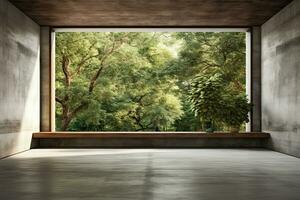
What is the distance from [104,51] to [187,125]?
17.5 feet

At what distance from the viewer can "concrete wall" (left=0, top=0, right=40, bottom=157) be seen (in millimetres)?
9836

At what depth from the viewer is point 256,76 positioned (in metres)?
13.1

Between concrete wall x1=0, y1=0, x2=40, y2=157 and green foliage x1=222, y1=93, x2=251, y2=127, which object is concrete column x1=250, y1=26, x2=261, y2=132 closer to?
green foliage x1=222, y1=93, x2=251, y2=127

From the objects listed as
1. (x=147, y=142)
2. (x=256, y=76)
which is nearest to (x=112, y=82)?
(x=147, y=142)

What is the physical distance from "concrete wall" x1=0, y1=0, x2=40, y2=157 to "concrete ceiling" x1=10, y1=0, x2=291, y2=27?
42 cm

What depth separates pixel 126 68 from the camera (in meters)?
20.0

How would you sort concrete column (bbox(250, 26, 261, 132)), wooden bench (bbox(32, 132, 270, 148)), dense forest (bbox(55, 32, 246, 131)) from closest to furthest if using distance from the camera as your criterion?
wooden bench (bbox(32, 132, 270, 148))
concrete column (bbox(250, 26, 261, 132))
dense forest (bbox(55, 32, 246, 131))

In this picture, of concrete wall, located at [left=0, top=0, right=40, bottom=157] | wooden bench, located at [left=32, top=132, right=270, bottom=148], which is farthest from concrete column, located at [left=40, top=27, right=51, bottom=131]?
wooden bench, located at [left=32, top=132, right=270, bottom=148]

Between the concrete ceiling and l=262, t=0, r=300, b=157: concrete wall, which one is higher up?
the concrete ceiling

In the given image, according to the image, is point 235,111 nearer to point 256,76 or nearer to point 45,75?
point 256,76

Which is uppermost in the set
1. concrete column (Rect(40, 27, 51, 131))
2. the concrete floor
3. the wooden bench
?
concrete column (Rect(40, 27, 51, 131))

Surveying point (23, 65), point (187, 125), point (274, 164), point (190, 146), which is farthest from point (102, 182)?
point (187, 125)

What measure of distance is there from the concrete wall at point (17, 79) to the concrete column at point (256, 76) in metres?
6.03

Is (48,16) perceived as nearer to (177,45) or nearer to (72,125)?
(72,125)
